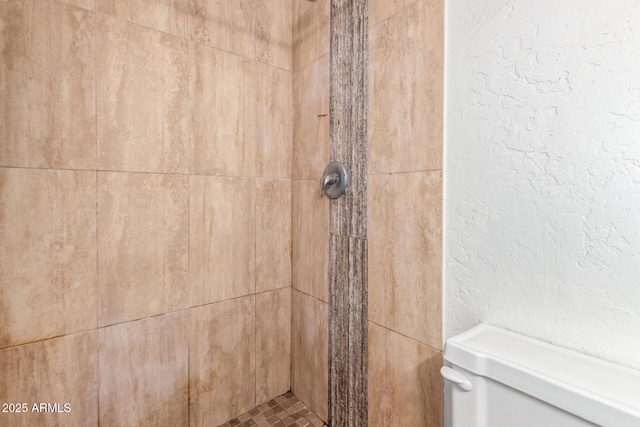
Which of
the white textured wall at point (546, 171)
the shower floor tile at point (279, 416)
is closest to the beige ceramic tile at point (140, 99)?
the white textured wall at point (546, 171)

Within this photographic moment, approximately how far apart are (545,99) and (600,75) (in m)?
0.09

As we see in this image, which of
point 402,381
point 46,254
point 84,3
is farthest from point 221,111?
point 402,381

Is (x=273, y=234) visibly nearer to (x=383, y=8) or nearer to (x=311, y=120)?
(x=311, y=120)

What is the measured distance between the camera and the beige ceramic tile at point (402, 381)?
0.84m

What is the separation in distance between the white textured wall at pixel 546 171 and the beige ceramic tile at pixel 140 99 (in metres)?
0.89

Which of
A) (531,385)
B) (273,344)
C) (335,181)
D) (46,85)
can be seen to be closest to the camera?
(531,385)

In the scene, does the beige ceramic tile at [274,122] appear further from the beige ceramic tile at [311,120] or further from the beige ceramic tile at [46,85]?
the beige ceramic tile at [46,85]

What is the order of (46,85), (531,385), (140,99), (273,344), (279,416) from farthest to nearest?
(273,344)
(279,416)
(140,99)
(46,85)
(531,385)

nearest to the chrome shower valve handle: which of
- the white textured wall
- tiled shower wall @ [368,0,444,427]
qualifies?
tiled shower wall @ [368,0,444,427]

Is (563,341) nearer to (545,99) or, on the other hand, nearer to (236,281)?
(545,99)

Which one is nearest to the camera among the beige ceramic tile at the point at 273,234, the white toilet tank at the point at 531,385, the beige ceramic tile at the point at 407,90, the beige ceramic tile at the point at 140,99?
the white toilet tank at the point at 531,385

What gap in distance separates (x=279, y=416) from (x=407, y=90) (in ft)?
4.28

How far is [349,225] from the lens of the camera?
1.10 meters

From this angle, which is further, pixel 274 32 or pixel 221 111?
pixel 274 32
